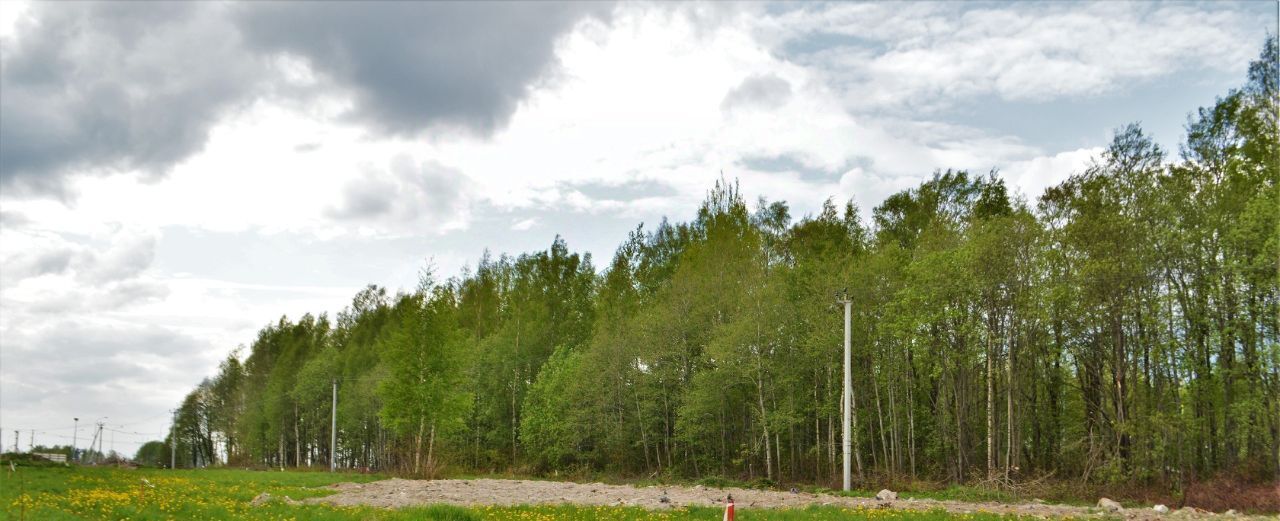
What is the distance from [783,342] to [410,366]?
2253cm

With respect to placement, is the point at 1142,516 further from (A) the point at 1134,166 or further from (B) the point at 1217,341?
(A) the point at 1134,166

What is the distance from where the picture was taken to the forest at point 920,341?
1173 inches

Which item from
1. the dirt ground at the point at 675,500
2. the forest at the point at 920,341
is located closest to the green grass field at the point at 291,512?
the dirt ground at the point at 675,500

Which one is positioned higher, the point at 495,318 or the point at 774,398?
the point at 495,318

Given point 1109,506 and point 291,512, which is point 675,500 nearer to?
point 291,512

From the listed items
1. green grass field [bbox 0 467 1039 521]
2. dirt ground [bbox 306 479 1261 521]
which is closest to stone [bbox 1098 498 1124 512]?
dirt ground [bbox 306 479 1261 521]

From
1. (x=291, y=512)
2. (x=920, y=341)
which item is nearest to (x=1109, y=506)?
(x=920, y=341)

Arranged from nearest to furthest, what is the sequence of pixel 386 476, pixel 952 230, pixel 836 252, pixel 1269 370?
pixel 1269 370, pixel 952 230, pixel 836 252, pixel 386 476

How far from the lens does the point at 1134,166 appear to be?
111ft

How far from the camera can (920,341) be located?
34688 mm

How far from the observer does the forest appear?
1173 inches

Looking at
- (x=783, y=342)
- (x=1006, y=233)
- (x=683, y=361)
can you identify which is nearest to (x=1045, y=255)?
(x=1006, y=233)

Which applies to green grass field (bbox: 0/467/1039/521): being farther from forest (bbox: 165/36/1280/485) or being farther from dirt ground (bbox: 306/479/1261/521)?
forest (bbox: 165/36/1280/485)

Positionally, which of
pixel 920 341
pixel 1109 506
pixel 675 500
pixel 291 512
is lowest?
pixel 675 500
